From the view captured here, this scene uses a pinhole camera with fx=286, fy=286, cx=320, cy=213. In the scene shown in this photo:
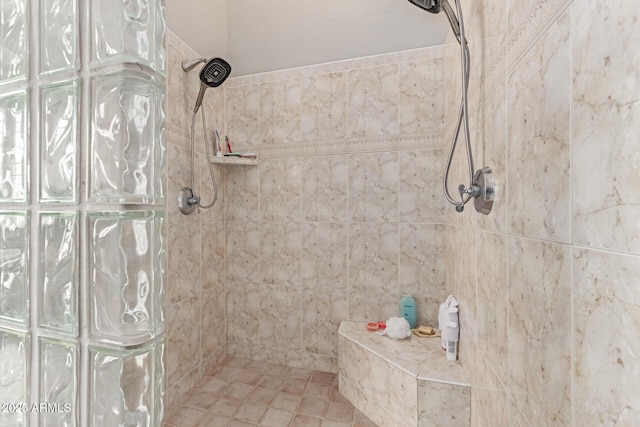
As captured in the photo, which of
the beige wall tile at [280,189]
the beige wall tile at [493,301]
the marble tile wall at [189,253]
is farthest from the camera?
the beige wall tile at [280,189]

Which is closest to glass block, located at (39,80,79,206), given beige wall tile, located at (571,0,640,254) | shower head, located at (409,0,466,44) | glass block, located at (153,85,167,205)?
glass block, located at (153,85,167,205)

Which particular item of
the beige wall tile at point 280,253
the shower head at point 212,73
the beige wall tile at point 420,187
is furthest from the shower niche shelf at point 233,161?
the beige wall tile at point 420,187

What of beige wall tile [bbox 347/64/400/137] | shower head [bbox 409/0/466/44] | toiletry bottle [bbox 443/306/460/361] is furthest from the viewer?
beige wall tile [bbox 347/64/400/137]

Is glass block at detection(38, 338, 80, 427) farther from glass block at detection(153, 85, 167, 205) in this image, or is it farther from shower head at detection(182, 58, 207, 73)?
shower head at detection(182, 58, 207, 73)

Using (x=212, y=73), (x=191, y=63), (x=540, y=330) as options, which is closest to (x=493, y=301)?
(x=540, y=330)

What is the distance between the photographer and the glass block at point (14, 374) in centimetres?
40

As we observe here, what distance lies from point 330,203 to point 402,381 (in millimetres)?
1105

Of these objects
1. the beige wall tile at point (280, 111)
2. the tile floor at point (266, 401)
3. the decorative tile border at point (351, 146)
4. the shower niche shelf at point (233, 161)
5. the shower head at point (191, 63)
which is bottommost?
the tile floor at point (266, 401)

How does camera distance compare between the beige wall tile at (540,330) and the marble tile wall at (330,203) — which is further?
the marble tile wall at (330,203)

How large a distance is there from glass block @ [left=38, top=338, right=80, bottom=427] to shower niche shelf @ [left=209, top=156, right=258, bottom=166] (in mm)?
1650

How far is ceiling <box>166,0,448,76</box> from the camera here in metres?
1.75

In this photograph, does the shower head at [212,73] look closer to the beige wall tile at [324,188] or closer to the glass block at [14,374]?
the beige wall tile at [324,188]

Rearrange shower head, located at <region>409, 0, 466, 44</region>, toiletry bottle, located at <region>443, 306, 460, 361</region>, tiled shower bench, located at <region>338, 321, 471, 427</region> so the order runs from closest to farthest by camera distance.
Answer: shower head, located at <region>409, 0, 466, 44</region>, tiled shower bench, located at <region>338, 321, 471, 427</region>, toiletry bottle, located at <region>443, 306, 460, 361</region>

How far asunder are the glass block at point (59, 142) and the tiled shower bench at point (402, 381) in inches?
55.1
